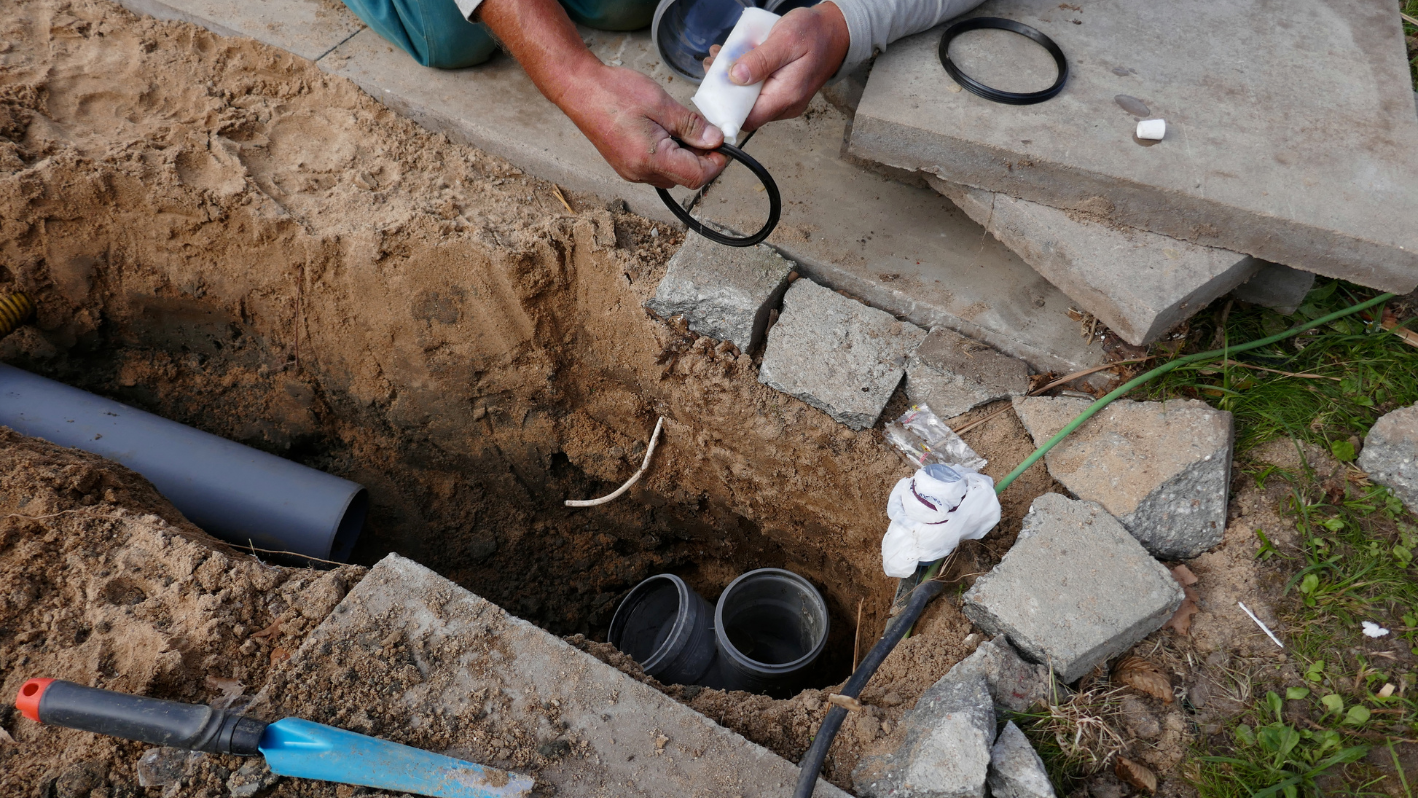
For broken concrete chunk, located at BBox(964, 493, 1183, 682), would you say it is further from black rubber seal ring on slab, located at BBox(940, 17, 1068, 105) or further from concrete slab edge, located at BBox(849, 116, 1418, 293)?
black rubber seal ring on slab, located at BBox(940, 17, 1068, 105)

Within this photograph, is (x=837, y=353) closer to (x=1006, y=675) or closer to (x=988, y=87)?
(x=988, y=87)

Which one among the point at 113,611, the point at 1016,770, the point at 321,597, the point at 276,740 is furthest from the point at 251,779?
the point at 1016,770

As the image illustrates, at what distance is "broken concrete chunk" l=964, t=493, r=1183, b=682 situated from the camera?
5.74 ft

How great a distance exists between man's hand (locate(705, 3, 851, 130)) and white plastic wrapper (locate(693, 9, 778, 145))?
3cm

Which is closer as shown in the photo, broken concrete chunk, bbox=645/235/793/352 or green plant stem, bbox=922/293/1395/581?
green plant stem, bbox=922/293/1395/581

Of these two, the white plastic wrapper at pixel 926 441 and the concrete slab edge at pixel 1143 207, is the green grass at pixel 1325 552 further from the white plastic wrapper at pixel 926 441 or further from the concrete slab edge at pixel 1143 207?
the white plastic wrapper at pixel 926 441

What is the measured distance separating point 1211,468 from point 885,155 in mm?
1107

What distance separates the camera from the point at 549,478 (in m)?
2.77

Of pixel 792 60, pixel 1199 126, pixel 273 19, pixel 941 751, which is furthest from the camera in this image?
pixel 273 19

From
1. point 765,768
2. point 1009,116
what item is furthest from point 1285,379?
point 765,768

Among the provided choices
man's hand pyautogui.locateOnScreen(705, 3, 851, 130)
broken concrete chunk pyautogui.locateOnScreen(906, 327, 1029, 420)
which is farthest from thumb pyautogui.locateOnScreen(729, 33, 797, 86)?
broken concrete chunk pyautogui.locateOnScreen(906, 327, 1029, 420)

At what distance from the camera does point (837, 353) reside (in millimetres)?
2225

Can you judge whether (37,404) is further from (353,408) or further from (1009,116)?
(1009,116)

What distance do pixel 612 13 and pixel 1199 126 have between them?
1.84 m
